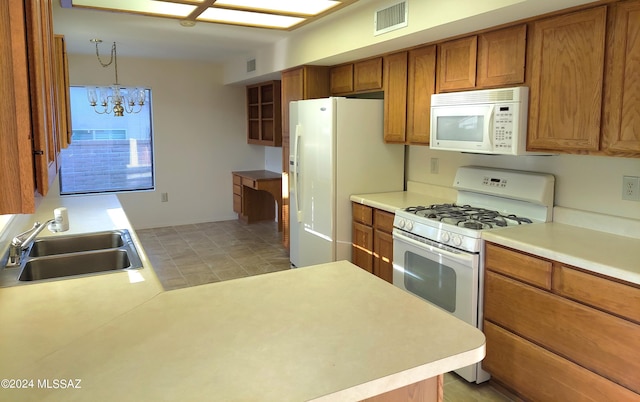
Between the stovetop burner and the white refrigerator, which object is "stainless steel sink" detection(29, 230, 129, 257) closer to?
the white refrigerator

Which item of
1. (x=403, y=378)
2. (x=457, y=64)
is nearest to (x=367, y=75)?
(x=457, y=64)

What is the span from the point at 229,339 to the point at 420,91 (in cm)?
268

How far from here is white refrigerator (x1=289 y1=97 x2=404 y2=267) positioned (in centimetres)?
391

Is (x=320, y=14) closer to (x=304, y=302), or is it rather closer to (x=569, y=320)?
(x=304, y=302)

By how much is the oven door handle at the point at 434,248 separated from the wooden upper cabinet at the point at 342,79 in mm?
1754

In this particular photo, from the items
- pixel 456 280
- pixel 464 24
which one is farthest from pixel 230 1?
pixel 456 280

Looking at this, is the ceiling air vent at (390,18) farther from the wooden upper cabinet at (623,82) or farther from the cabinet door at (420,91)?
the wooden upper cabinet at (623,82)

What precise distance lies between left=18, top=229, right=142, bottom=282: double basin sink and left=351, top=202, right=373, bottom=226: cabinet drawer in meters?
1.85

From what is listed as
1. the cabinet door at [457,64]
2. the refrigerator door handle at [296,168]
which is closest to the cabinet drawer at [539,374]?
the cabinet door at [457,64]

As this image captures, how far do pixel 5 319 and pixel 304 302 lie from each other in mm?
1009

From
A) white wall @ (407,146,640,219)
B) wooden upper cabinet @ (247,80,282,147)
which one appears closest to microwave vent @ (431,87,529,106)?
white wall @ (407,146,640,219)

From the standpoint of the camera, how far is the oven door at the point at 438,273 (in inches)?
105

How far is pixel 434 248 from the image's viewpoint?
2.90 meters

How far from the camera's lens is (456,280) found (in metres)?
2.76
